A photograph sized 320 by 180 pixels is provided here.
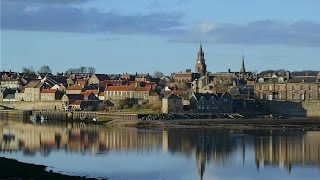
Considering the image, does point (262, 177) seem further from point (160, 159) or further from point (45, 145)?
point (45, 145)

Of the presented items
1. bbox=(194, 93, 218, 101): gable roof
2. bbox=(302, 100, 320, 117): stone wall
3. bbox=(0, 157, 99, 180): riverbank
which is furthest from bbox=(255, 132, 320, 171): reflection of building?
bbox=(302, 100, 320, 117): stone wall

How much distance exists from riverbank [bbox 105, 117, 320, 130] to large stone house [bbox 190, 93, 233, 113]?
23.6 ft

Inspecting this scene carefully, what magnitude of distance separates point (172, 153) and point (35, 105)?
194 ft

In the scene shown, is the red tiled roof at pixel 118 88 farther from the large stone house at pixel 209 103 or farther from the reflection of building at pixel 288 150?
the reflection of building at pixel 288 150

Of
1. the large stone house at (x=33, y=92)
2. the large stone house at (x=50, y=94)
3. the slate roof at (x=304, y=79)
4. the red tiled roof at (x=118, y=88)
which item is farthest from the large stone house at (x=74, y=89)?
the slate roof at (x=304, y=79)

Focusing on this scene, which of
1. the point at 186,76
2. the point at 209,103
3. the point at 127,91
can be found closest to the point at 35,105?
the point at 127,91

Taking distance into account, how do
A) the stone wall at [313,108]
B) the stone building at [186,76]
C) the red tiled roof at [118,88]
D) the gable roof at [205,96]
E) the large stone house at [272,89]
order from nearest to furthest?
the gable roof at [205,96], the stone wall at [313,108], the large stone house at [272,89], the red tiled roof at [118,88], the stone building at [186,76]

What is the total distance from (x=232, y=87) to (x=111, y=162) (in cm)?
5249

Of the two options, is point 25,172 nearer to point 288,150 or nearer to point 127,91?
point 288,150

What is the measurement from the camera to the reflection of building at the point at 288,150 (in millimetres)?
36938

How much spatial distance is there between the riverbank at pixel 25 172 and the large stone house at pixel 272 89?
5169 cm

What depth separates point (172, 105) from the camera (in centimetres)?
7225

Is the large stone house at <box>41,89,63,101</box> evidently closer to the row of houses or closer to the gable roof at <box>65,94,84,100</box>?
the gable roof at <box>65,94,84,100</box>

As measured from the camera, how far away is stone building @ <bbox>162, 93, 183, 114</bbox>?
72062 millimetres
